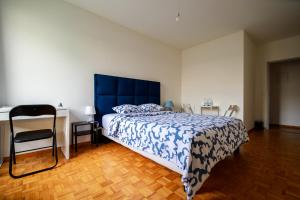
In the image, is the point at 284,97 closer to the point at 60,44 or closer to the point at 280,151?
the point at 280,151

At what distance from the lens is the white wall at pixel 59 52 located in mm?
2076

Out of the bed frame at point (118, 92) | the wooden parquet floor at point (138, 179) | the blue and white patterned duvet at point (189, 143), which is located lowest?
the wooden parquet floor at point (138, 179)

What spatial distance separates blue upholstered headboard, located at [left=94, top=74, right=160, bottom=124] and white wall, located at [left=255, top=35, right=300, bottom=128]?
350cm

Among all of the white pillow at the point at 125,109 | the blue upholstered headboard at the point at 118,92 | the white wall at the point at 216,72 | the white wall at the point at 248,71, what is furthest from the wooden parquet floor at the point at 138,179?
the white wall at the point at 216,72

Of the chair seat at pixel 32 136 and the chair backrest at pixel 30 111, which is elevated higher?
the chair backrest at pixel 30 111

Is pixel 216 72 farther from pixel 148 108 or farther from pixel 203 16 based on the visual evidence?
pixel 148 108

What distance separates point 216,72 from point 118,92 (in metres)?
2.91

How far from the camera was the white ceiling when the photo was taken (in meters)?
2.54

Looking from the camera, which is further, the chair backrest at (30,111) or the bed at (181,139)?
the chair backrest at (30,111)

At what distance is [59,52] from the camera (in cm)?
246

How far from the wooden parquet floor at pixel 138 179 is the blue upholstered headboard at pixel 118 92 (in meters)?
1.02

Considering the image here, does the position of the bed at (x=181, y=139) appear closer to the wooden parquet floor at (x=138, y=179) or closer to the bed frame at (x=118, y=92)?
the bed frame at (x=118, y=92)

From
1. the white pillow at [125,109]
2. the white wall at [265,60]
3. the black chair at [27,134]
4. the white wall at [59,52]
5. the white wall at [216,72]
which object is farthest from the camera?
the white wall at [265,60]

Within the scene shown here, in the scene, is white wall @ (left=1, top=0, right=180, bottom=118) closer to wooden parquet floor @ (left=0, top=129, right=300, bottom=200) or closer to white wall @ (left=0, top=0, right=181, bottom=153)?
white wall @ (left=0, top=0, right=181, bottom=153)
